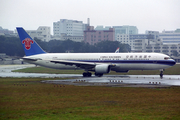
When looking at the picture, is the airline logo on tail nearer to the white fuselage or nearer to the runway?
the white fuselage

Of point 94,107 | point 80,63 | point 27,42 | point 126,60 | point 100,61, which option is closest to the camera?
point 94,107

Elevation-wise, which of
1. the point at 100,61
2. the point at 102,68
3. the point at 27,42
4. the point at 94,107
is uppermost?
the point at 27,42

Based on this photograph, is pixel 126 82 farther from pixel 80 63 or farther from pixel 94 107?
pixel 94 107

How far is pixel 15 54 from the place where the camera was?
457ft

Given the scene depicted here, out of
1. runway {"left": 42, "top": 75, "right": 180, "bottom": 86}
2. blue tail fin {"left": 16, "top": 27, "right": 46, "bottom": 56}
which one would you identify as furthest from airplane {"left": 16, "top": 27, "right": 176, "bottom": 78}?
runway {"left": 42, "top": 75, "right": 180, "bottom": 86}

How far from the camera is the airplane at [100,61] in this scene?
46844mm

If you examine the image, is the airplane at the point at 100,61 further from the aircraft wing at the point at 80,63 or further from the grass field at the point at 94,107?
the grass field at the point at 94,107

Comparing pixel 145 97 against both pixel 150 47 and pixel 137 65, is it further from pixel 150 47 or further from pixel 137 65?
pixel 150 47

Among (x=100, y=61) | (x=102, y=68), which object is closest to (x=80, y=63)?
(x=100, y=61)

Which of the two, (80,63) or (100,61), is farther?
(100,61)

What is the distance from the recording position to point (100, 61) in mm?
49688

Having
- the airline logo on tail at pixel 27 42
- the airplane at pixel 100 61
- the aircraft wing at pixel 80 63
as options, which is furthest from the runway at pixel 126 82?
the airline logo on tail at pixel 27 42

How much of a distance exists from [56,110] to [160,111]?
6.56 metres

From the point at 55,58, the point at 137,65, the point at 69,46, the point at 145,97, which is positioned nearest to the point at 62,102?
the point at 145,97
